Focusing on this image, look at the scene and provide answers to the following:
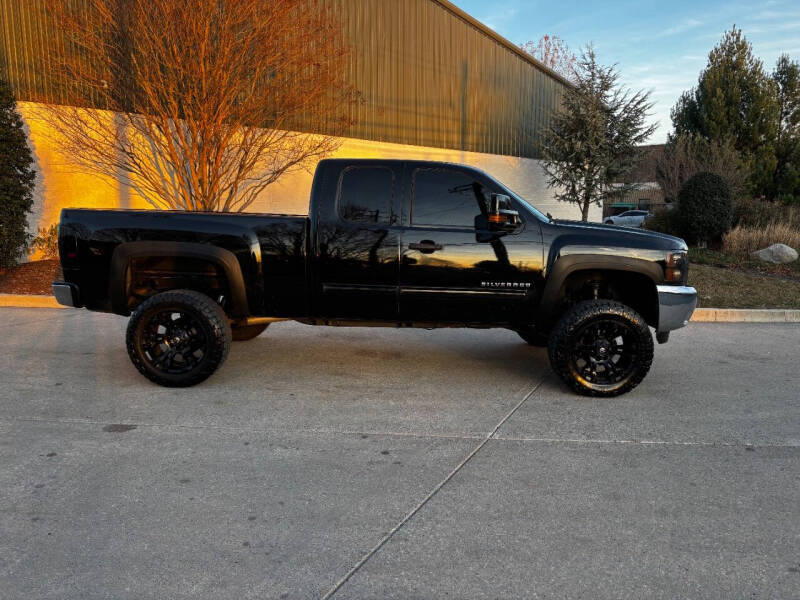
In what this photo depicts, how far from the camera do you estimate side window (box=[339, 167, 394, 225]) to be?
551 centimetres

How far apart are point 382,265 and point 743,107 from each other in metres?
28.4

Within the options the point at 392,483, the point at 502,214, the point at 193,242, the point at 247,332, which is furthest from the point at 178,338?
the point at 502,214

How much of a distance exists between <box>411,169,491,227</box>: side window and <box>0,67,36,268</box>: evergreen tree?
8.88 meters

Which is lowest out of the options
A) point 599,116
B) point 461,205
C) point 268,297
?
point 268,297

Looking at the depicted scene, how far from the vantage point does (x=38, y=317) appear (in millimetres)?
8953

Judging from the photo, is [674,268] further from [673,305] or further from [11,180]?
[11,180]

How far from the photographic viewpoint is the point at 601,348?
541cm

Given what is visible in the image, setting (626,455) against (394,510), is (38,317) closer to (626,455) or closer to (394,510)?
(394,510)

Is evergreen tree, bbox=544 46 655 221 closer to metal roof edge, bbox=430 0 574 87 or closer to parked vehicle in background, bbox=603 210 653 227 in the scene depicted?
metal roof edge, bbox=430 0 574 87

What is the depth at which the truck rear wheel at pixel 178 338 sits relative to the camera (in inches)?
211

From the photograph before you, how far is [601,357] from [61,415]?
4430 mm

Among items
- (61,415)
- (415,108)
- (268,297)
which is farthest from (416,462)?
(415,108)

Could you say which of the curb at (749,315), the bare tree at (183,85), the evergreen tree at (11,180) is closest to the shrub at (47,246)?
the evergreen tree at (11,180)

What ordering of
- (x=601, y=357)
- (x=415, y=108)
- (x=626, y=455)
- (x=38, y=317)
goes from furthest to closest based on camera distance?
1. (x=415, y=108)
2. (x=38, y=317)
3. (x=601, y=357)
4. (x=626, y=455)
